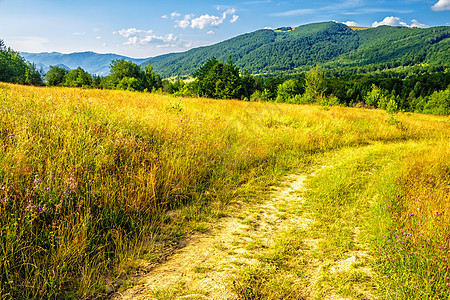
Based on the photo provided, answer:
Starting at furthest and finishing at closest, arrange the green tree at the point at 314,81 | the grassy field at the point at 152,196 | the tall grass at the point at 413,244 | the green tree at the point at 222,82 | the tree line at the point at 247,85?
1. the green tree at the point at 222,82
2. the tree line at the point at 247,85
3. the green tree at the point at 314,81
4. the grassy field at the point at 152,196
5. the tall grass at the point at 413,244

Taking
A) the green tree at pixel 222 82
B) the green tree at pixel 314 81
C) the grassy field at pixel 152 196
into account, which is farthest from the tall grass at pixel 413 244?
the green tree at pixel 222 82

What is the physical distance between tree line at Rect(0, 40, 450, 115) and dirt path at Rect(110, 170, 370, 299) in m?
12.3

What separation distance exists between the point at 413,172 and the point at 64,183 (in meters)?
6.71

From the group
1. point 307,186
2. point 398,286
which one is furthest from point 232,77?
point 398,286

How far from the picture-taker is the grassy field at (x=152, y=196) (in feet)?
7.57

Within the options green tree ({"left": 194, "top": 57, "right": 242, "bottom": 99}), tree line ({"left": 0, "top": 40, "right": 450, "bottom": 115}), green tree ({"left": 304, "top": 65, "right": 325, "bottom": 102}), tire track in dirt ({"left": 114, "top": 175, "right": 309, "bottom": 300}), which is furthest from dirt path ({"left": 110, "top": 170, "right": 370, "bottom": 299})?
green tree ({"left": 194, "top": 57, "right": 242, "bottom": 99})

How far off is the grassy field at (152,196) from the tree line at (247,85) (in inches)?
406

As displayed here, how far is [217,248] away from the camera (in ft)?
9.81

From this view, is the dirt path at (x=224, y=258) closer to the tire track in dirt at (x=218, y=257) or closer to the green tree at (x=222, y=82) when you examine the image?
the tire track in dirt at (x=218, y=257)

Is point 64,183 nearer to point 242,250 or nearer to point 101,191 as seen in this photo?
point 101,191

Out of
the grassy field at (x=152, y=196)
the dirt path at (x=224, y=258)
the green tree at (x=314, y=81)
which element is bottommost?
the dirt path at (x=224, y=258)

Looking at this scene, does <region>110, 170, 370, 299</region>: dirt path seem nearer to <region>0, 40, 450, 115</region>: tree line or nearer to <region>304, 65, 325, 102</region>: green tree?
<region>0, 40, 450, 115</region>: tree line

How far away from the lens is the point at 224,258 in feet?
9.16

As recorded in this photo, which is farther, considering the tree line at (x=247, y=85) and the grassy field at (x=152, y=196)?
the tree line at (x=247, y=85)
